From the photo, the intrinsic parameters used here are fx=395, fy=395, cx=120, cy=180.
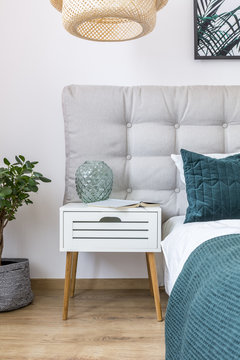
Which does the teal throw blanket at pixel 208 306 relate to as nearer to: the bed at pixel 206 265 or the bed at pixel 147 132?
the bed at pixel 206 265

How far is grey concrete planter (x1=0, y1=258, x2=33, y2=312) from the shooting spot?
195 centimetres

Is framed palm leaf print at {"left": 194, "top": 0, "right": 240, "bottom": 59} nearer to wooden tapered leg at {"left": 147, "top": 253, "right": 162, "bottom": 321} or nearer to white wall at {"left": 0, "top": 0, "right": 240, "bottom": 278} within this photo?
white wall at {"left": 0, "top": 0, "right": 240, "bottom": 278}

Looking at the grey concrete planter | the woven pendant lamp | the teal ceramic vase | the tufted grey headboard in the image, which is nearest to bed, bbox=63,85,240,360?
the tufted grey headboard

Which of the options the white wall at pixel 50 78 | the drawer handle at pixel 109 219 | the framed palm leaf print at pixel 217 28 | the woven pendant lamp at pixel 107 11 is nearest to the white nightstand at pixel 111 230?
the drawer handle at pixel 109 219

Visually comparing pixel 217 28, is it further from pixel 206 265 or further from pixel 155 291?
pixel 206 265

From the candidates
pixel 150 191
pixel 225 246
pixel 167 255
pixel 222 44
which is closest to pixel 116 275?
pixel 150 191

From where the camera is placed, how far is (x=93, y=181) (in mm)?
1935

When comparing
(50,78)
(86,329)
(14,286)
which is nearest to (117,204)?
(86,329)

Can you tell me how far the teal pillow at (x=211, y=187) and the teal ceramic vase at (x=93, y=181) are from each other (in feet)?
1.30

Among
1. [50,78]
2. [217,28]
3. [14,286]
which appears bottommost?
[14,286]

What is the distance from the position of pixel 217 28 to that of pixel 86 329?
1812mm

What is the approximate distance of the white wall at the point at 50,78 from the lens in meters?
2.32

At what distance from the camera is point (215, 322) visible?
0.84m

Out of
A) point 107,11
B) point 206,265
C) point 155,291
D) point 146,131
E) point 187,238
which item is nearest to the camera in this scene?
point 206,265
